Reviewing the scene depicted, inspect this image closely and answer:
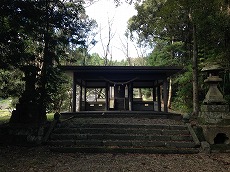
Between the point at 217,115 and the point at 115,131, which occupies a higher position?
the point at 217,115

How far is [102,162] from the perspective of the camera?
6699 millimetres

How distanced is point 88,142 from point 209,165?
4597 millimetres

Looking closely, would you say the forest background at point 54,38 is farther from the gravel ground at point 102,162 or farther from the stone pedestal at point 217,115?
the gravel ground at point 102,162

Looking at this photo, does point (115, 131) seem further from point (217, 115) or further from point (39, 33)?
point (39, 33)

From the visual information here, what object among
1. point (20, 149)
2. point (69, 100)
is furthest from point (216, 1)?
point (69, 100)

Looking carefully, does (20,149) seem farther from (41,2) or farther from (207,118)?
(207,118)

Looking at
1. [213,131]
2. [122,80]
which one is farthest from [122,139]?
[122,80]

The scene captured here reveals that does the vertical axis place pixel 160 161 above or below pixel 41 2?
below

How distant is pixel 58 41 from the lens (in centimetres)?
1019

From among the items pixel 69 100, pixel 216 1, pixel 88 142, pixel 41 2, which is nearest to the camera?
pixel 88 142

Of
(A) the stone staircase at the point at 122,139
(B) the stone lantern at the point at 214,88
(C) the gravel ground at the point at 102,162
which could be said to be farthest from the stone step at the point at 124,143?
(B) the stone lantern at the point at 214,88

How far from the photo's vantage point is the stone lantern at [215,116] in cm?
867

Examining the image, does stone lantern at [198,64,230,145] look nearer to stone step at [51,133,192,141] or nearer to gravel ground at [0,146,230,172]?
stone step at [51,133,192,141]

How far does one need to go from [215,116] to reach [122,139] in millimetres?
4210
